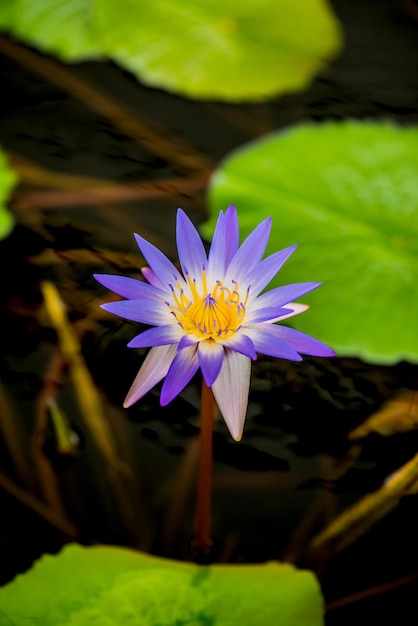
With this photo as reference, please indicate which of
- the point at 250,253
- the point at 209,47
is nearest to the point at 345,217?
the point at 250,253

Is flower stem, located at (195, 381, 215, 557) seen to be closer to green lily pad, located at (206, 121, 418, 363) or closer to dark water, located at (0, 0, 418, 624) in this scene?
dark water, located at (0, 0, 418, 624)

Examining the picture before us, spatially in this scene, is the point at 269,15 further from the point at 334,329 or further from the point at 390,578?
the point at 390,578

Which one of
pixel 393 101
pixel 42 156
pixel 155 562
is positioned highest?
pixel 393 101

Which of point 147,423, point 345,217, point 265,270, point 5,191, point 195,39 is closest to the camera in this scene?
point 265,270

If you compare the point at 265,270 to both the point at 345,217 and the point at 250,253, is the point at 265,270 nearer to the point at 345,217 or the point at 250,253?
the point at 250,253

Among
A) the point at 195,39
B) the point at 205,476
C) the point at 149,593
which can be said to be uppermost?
the point at 195,39

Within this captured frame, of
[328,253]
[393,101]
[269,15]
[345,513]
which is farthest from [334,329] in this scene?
[269,15]

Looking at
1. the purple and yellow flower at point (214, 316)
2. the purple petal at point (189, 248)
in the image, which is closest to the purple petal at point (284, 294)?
the purple and yellow flower at point (214, 316)
